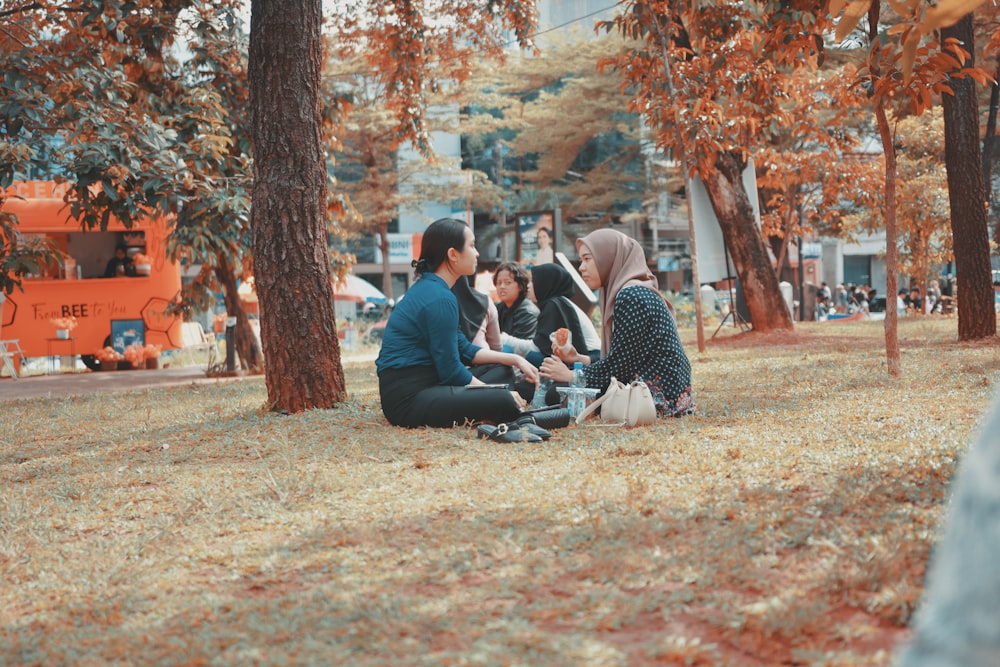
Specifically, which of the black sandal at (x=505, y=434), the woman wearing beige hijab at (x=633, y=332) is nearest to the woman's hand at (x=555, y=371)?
the woman wearing beige hijab at (x=633, y=332)

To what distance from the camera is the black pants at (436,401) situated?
19.7 feet

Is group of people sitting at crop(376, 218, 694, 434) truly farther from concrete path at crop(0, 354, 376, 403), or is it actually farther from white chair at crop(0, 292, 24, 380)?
white chair at crop(0, 292, 24, 380)

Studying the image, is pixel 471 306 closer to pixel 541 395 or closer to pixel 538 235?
pixel 541 395

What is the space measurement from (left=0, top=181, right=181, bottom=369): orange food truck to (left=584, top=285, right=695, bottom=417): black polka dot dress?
37.4ft

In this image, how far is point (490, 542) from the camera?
3.23 metres

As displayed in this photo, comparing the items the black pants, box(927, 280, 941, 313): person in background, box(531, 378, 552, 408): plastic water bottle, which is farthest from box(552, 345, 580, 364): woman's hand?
box(927, 280, 941, 313): person in background

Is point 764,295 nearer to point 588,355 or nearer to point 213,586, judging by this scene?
point 588,355

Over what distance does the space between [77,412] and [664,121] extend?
744 cm

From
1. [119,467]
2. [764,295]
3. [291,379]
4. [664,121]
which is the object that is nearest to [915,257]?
[764,295]

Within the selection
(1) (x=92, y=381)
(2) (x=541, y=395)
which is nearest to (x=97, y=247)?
(1) (x=92, y=381)

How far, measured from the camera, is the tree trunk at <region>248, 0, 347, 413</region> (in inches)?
280

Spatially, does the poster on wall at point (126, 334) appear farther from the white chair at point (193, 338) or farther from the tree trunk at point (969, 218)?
the tree trunk at point (969, 218)

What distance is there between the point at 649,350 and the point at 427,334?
1368 mm

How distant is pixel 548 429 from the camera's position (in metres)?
5.84
